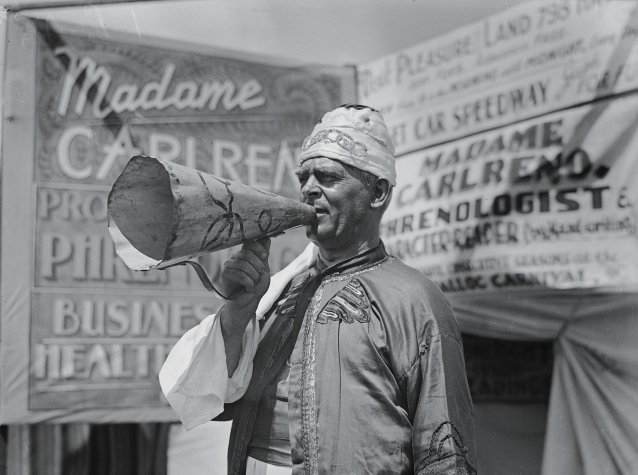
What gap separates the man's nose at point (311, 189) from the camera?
8.13ft

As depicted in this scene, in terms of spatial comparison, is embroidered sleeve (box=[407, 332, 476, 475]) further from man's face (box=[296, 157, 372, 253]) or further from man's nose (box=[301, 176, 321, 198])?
man's nose (box=[301, 176, 321, 198])

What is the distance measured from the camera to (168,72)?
15.6ft

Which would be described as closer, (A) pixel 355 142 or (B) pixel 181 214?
(B) pixel 181 214

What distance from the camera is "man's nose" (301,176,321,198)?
A: 2479 millimetres

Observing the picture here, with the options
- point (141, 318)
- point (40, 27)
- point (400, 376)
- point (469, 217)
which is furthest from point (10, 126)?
point (400, 376)

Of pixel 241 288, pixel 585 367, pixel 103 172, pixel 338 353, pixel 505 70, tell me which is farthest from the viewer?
pixel 103 172

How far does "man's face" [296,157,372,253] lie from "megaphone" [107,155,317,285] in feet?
0.14

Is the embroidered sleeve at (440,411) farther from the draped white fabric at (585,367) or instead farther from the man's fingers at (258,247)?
the draped white fabric at (585,367)

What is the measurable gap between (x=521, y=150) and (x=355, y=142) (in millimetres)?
1920

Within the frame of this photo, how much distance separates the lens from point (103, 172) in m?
4.64

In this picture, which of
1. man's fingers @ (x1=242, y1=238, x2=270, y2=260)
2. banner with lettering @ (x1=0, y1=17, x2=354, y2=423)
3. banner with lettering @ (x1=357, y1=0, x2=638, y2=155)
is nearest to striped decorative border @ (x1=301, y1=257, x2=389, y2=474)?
man's fingers @ (x1=242, y1=238, x2=270, y2=260)

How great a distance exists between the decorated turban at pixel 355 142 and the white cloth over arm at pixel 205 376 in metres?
0.58

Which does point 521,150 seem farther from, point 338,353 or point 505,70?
point 338,353

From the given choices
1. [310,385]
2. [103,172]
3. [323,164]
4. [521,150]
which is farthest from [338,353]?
[103,172]
